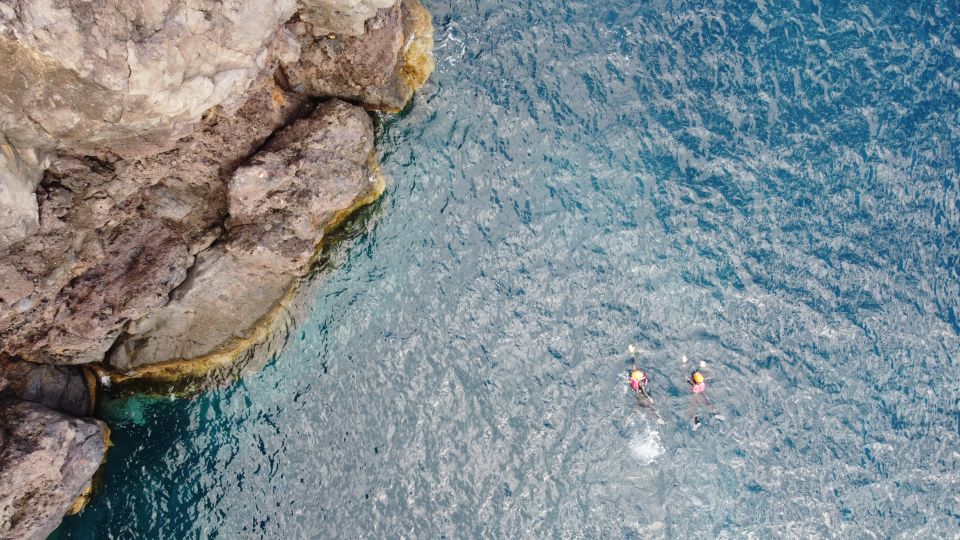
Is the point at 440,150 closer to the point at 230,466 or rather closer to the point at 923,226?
the point at 230,466

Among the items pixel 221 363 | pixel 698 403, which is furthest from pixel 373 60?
pixel 698 403

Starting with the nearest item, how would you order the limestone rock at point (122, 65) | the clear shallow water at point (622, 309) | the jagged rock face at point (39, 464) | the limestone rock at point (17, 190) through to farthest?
1. the limestone rock at point (122, 65)
2. the limestone rock at point (17, 190)
3. the jagged rock face at point (39, 464)
4. the clear shallow water at point (622, 309)

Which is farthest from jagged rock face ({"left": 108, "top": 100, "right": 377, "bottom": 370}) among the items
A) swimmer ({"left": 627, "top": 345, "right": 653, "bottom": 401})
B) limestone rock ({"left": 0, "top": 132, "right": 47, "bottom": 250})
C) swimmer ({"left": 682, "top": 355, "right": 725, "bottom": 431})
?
swimmer ({"left": 682, "top": 355, "right": 725, "bottom": 431})

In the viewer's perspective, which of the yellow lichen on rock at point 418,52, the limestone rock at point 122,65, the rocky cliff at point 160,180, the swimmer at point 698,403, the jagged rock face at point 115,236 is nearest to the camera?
the limestone rock at point 122,65

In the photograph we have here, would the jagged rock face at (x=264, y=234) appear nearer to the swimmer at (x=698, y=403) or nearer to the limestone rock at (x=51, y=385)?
the limestone rock at (x=51, y=385)

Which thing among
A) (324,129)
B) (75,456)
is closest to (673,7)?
(324,129)

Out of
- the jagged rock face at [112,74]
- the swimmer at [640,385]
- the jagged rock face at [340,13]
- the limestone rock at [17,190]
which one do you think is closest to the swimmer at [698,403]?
the swimmer at [640,385]
